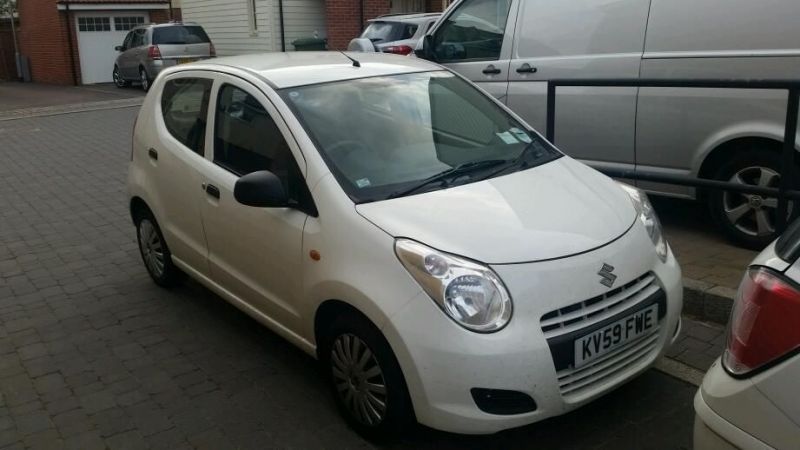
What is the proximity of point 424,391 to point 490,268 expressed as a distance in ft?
1.81

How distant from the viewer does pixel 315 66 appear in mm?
4363

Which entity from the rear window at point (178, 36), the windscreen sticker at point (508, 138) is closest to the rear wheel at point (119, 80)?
the rear window at point (178, 36)

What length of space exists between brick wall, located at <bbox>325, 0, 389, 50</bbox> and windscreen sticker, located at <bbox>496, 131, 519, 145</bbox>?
15.9 metres

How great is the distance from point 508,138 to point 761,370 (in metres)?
2.39

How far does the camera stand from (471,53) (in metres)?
6.96

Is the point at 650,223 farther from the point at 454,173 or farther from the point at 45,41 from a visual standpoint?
the point at 45,41

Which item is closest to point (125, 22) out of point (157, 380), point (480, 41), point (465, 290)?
point (480, 41)

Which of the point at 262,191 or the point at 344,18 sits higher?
the point at 344,18

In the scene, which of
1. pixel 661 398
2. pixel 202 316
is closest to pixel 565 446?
pixel 661 398

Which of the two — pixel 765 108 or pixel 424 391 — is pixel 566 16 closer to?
pixel 765 108

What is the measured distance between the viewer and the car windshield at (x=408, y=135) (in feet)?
12.2

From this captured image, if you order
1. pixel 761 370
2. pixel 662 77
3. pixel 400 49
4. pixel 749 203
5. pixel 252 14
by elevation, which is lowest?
pixel 749 203

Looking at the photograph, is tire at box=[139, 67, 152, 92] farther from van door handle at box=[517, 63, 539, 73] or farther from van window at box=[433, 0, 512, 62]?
van door handle at box=[517, 63, 539, 73]

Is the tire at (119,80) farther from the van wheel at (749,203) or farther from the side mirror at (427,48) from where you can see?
the van wheel at (749,203)
